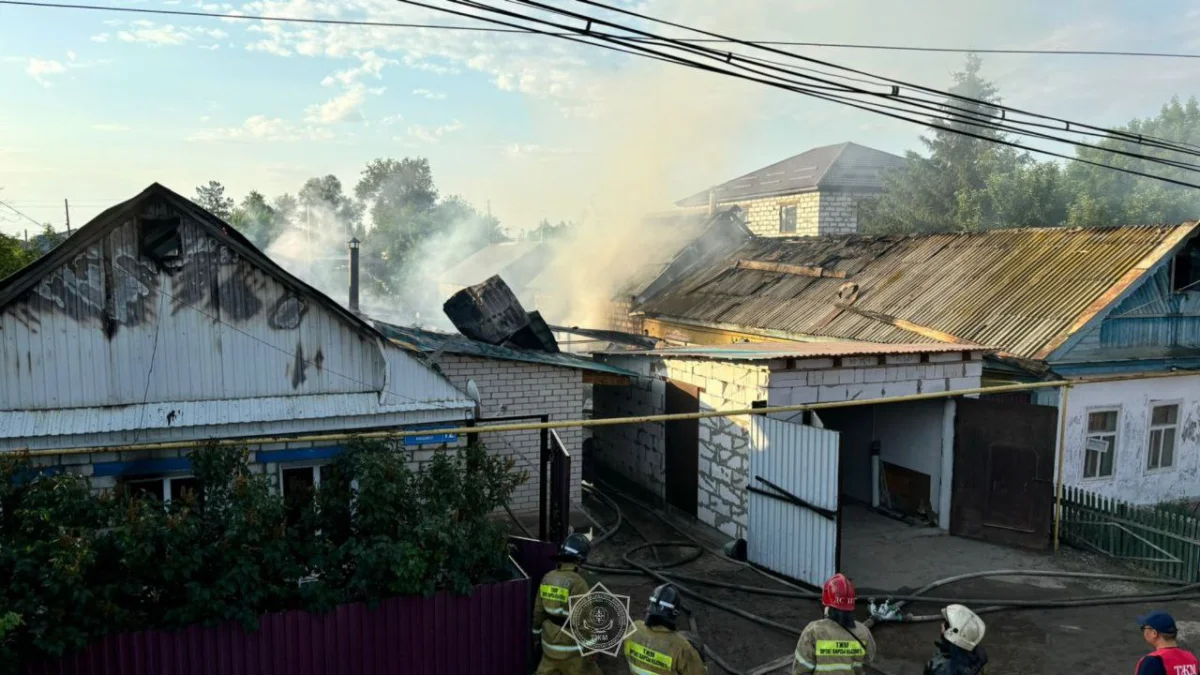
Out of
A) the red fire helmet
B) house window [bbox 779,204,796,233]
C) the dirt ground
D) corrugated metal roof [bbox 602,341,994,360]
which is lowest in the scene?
the dirt ground

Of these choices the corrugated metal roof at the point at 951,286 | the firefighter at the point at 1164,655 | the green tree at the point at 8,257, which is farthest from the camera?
the green tree at the point at 8,257

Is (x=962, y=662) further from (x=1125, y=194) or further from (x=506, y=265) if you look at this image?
(x=1125, y=194)

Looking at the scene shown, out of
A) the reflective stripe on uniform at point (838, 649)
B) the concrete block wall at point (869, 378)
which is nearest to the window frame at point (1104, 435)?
the concrete block wall at point (869, 378)

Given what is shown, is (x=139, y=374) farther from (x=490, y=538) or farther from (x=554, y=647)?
(x=554, y=647)

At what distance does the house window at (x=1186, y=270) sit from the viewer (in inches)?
556

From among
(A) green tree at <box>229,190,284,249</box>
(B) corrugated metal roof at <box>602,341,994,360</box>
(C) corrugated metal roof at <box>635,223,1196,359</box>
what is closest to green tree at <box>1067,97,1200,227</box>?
(C) corrugated metal roof at <box>635,223,1196,359</box>

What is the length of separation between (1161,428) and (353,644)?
46.0ft

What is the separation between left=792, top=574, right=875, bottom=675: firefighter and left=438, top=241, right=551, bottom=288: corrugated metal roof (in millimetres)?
28134

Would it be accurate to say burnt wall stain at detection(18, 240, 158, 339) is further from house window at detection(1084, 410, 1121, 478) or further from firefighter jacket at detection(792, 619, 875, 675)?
house window at detection(1084, 410, 1121, 478)

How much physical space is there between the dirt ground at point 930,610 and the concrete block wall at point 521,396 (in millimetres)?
1720

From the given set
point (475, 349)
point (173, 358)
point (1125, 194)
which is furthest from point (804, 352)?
point (1125, 194)

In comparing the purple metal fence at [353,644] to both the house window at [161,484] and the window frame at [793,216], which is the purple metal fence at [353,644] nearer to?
the house window at [161,484]

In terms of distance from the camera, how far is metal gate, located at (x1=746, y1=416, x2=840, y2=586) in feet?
31.3

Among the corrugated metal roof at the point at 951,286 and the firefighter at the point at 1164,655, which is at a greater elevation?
the corrugated metal roof at the point at 951,286
